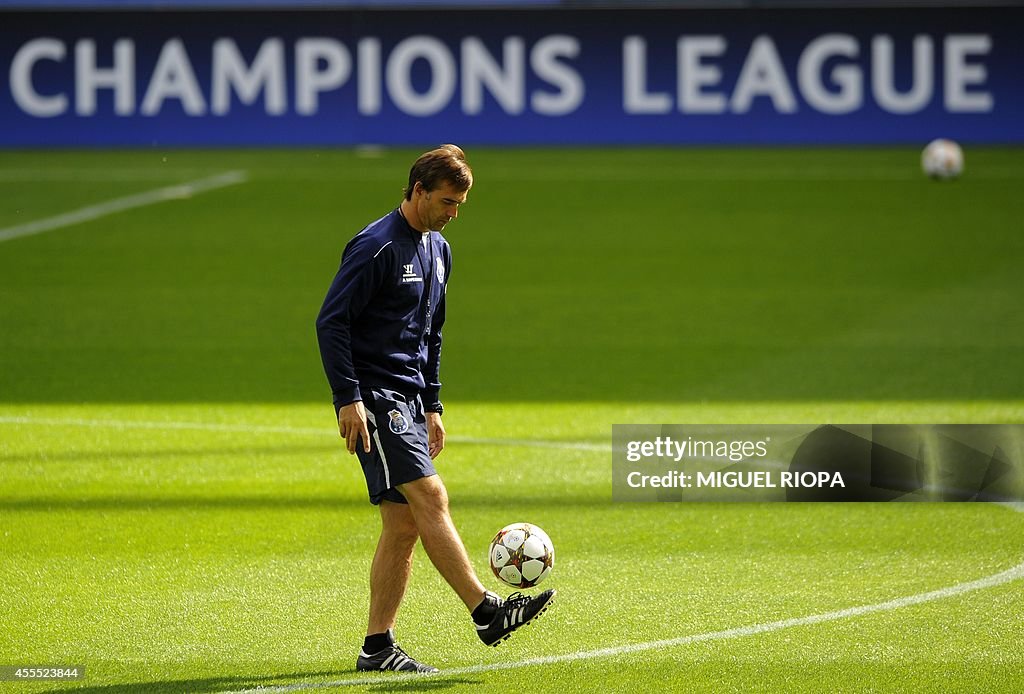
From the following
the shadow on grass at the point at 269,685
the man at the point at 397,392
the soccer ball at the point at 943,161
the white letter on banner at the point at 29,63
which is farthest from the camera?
the white letter on banner at the point at 29,63

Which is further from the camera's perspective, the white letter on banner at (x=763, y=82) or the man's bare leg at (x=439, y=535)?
the white letter on banner at (x=763, y=82)

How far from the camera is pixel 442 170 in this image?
20.2 feet

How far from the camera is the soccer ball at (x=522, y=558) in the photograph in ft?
22.4

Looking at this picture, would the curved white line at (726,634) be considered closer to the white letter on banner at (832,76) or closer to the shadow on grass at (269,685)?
the shadow on grass at (269,685)

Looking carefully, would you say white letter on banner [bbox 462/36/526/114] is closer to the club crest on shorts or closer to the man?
the man

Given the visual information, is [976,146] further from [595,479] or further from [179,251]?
[595,479]

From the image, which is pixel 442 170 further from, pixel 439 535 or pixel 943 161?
pixel 943 161

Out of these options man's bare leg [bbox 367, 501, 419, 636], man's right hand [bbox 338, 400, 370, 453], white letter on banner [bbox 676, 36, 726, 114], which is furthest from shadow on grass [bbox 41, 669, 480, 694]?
white letter on banner [bbox 676, 36, 726, 114]

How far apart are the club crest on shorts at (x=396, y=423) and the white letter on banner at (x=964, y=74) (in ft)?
67.7

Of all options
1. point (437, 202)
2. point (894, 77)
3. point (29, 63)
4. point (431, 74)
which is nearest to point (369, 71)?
point (431, 74)

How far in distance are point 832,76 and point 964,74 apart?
1.94m

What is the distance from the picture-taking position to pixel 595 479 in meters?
9.60

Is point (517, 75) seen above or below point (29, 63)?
below

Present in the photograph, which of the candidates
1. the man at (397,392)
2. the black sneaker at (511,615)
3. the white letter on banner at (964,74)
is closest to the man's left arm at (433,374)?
the man at (397,392)
